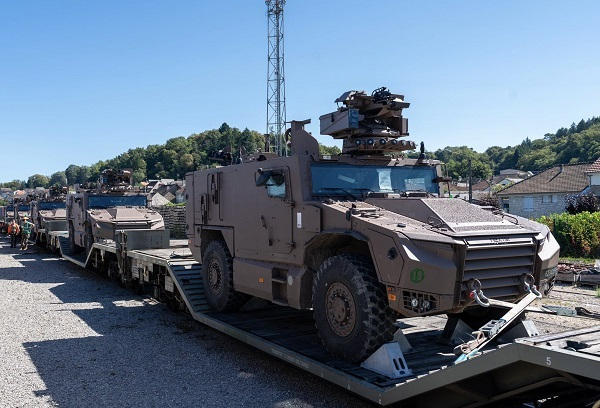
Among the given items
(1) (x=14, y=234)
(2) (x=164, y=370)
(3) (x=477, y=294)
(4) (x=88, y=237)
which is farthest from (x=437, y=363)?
(1) (x=14, y=234)

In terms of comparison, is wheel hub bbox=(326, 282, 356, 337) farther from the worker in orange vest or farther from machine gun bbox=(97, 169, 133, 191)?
the worker in orange vest

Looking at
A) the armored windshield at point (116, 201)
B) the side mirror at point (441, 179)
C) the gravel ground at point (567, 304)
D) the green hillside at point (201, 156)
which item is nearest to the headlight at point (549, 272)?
the side mirror at point (441, 179)

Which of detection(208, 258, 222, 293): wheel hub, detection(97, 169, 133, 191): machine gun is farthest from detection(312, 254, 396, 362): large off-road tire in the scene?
detection(97, 169, 133, 191): machine gun

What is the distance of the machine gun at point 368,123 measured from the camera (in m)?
6.84

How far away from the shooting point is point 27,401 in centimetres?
596

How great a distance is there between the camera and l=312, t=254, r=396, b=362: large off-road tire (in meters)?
5.32

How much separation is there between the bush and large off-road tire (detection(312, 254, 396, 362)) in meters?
16.1

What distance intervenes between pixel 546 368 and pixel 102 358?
Result: 580cm

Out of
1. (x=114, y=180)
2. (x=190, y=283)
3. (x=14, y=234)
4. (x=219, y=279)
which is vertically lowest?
(x=14, y=234)

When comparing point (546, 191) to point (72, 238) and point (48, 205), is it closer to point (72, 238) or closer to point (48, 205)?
point (48, 205)

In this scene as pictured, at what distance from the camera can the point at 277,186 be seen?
695 centimetres

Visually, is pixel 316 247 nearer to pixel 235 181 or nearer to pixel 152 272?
pixel 235 181

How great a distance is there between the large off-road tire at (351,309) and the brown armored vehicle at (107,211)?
11509mm

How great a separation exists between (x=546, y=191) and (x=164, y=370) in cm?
4167
